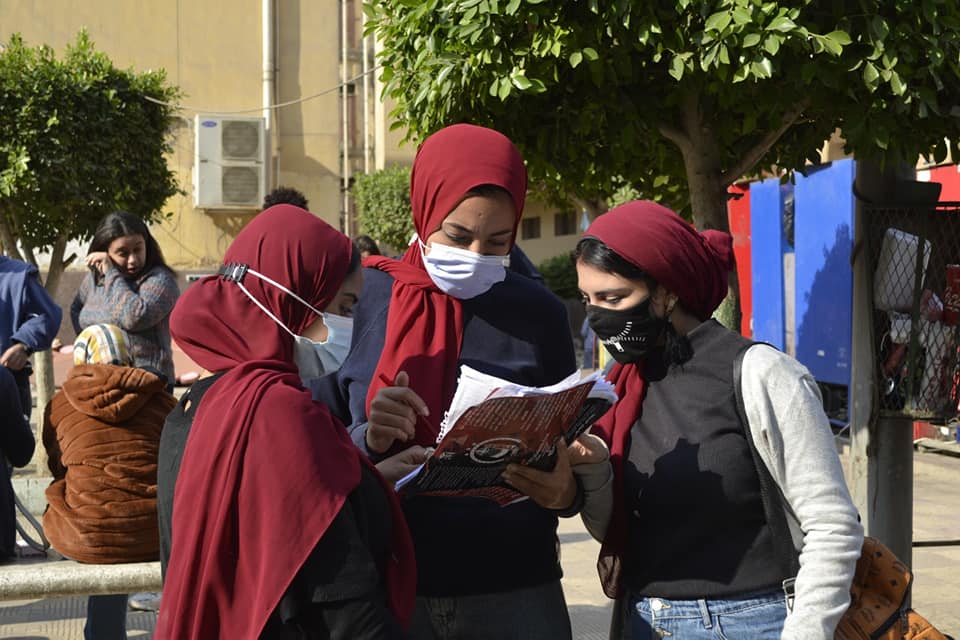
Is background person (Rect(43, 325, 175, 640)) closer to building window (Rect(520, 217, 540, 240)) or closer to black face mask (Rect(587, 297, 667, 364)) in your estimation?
black face mask (Rect(587, 297, 667, 364))

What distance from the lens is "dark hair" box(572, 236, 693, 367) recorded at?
2.46m

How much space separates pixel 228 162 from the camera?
2227cm

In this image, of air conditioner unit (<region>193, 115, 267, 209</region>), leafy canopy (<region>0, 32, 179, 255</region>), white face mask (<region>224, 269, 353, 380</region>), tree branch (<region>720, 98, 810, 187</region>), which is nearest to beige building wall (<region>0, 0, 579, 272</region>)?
air conditioner unit (<region>193, 115, 267, 209</region>)

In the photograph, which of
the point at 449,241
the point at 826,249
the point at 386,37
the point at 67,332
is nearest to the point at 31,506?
the point at 386,37

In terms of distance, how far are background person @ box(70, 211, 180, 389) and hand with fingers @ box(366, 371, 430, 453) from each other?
3569 mm

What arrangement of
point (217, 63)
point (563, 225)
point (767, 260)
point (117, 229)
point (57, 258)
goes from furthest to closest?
point (563, 225) → point (217, 63) → point (767, 260) → point (57, 258) → point (117, 229)

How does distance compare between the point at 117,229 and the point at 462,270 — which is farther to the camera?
the point at 117,229

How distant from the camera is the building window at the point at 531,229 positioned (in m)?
46.0

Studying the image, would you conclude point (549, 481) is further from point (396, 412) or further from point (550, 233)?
point (550, 233)

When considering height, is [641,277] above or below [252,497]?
above

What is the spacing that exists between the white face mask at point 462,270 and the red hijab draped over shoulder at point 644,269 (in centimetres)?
23

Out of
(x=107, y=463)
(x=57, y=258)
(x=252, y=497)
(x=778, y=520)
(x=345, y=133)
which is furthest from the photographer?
(x=345, y=133)

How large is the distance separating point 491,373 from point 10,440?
2744mm

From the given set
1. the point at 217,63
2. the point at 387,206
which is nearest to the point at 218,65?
the point at 217,63
